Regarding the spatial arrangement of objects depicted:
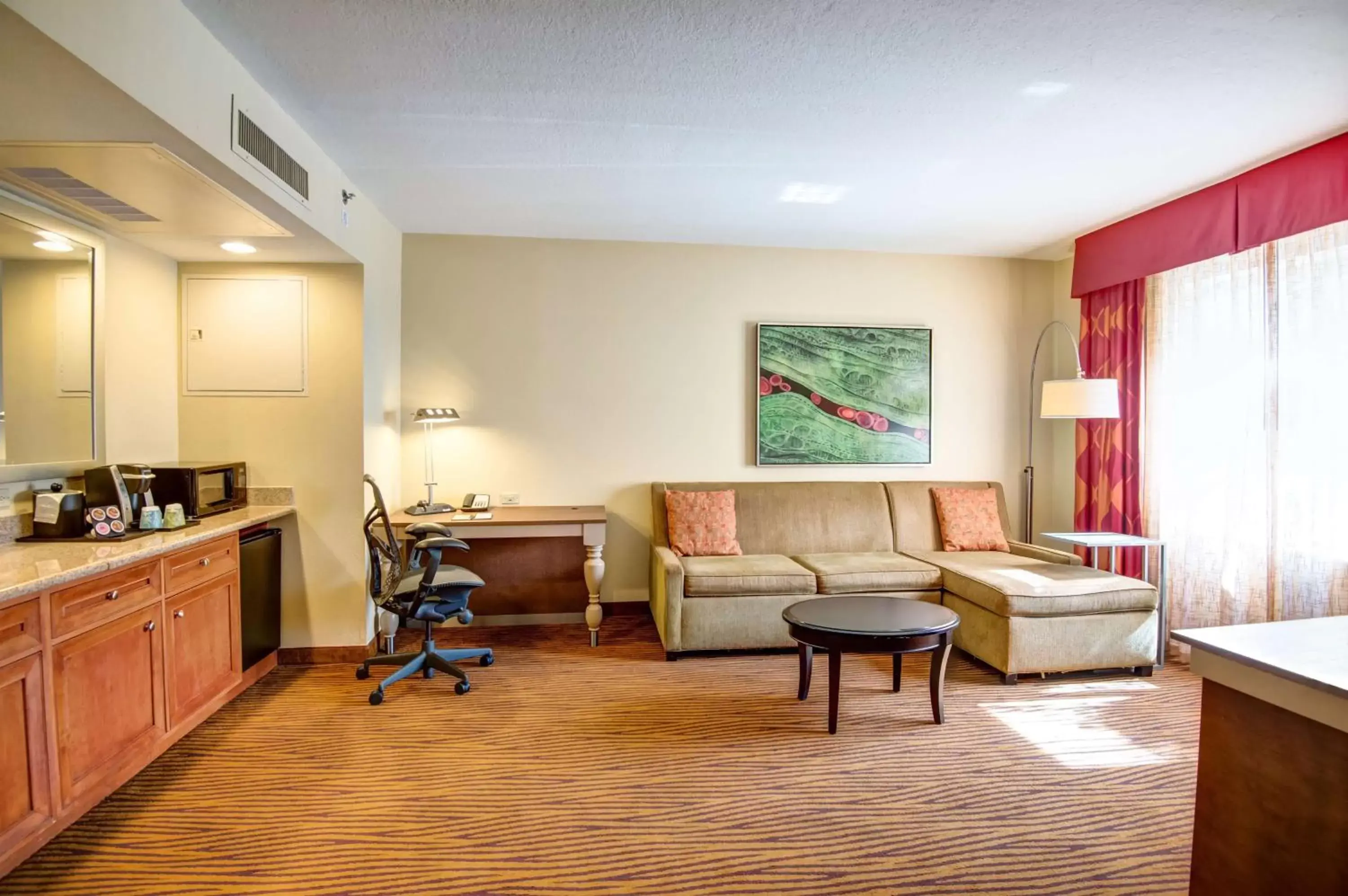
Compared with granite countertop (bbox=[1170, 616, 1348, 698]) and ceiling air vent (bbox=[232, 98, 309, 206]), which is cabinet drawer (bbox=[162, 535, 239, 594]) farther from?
granite countertop (bbox=[1170, 616, 1348, 698])

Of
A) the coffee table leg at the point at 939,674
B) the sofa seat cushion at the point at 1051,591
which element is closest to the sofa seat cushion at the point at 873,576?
the sofa seat cushion at the point at 1051,591

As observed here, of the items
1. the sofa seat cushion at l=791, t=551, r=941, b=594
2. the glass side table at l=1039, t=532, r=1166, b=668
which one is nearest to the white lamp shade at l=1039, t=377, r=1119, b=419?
the glass side table at l=1039, t=532, r=1166, b=668

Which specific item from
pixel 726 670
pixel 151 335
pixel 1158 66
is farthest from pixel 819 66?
pixel 151 335

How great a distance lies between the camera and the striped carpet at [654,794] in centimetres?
189

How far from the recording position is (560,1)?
1998mm

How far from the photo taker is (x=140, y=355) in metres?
3.17

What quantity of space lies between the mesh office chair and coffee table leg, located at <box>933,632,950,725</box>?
2146 mm

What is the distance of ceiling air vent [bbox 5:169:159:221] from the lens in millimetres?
2338

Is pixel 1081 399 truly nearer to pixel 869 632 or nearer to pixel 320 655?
pixel 869 632

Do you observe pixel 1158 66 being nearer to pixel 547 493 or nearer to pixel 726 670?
pixel 726 670

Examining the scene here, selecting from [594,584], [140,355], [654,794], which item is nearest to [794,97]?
[654,794]

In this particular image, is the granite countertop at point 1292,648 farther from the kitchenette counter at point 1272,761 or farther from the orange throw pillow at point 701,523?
the orange throw pillow at point 701,523

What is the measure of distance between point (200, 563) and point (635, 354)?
2722 millimetres

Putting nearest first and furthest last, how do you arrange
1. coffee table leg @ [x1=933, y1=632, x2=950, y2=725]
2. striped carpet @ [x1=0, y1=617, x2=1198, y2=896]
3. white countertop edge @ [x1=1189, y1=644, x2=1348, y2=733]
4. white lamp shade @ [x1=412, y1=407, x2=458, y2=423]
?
1. white countertop edge @ [x1=1189, y1=644, x2=1348, y2=733]
2. striped carpet @ [x1=0, y1=617, x2=1198, y2=896]
3. coffee table leg @ [x1=933, y1=632, x2=950, y2=725]
4. white lamp shade @ [x1=412, y1=407, x2=458, y2=423]
